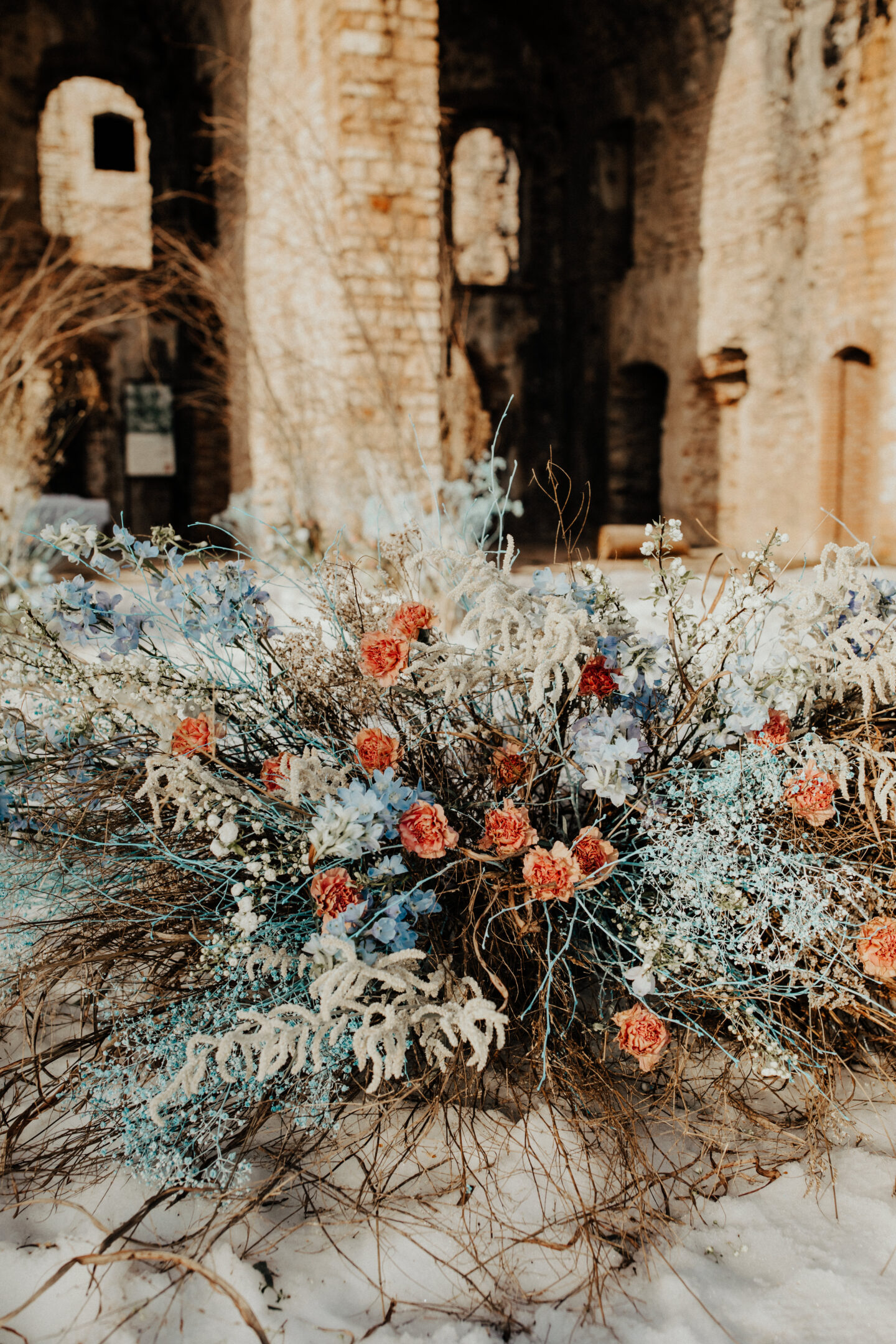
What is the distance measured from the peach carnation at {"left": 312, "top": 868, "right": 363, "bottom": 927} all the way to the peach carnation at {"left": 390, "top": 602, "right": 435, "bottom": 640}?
350mm

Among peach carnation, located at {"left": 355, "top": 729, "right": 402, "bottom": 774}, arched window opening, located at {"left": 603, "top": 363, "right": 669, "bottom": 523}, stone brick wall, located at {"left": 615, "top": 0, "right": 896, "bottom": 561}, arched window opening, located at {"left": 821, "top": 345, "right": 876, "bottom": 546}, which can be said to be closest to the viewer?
peach carnation, located at {"left": 355, "top": 729, "right": 402, "bottom": 774}

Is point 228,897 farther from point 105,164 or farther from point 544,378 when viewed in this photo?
point 105,164

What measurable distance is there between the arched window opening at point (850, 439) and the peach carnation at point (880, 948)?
22.5 feet

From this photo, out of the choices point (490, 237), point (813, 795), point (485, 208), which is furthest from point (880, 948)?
point (485, 208)

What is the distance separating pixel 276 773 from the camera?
140 cm

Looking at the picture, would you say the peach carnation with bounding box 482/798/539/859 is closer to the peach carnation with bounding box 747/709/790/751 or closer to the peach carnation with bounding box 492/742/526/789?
the peach carnation with bounding box 492/742/526/789

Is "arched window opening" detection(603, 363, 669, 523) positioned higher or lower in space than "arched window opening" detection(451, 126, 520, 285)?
lower

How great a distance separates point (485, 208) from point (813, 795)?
11.3 meters

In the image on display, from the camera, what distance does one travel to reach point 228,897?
1.49 metres

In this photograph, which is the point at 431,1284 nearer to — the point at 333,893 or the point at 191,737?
the point at 333,893

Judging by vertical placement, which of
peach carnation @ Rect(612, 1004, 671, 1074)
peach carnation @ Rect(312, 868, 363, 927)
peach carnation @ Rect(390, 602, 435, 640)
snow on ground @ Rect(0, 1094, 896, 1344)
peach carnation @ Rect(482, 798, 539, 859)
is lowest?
snow on ground @ Rect(0, 1094, 896, 1344)

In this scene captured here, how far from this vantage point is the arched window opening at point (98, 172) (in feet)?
35.0

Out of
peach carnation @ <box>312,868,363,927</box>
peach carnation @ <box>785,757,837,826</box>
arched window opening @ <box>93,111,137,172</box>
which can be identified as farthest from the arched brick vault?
peach carnation @ <box>312,868,363,927</box>

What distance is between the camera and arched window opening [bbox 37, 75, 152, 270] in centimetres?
1068
